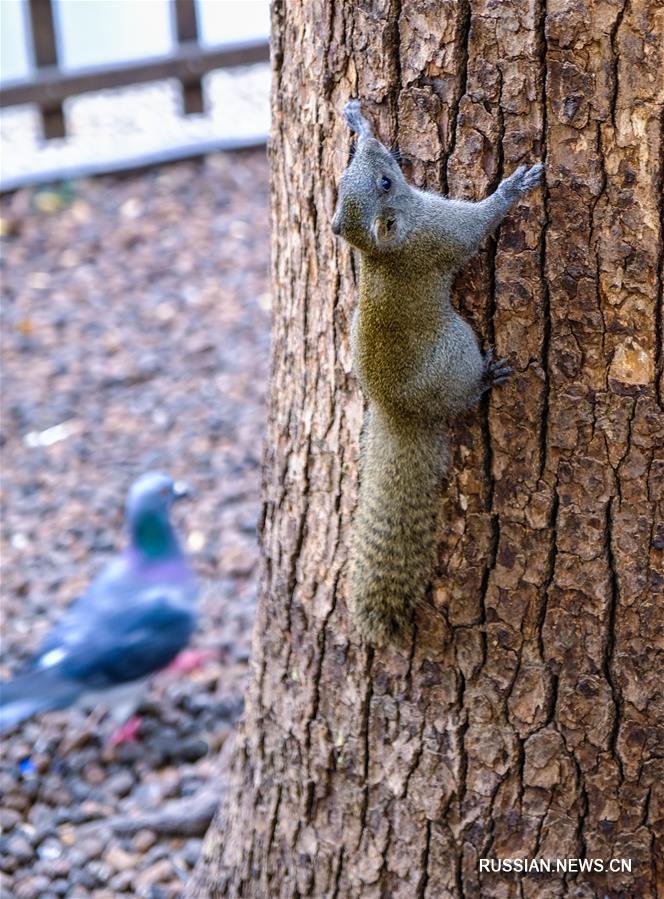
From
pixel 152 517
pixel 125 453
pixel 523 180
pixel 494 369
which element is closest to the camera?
pixel 523 180

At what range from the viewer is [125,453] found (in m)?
5.10

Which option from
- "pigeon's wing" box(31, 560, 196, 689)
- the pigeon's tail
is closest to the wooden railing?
"pigeon's wing" box(31, 560, 196, 689)

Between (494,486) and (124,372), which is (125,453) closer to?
(124,372)

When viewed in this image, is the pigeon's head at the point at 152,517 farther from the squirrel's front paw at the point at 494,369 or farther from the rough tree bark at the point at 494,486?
the squirrel's front paw at the point at 494,369

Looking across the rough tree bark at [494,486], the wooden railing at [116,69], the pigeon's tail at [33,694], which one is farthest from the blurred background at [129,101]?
the rough tree bark at [494,486]

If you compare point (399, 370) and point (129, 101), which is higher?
point (399, 370)

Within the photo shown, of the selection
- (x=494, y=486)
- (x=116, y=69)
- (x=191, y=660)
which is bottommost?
(x=191, y=660)

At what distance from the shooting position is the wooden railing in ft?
24.3

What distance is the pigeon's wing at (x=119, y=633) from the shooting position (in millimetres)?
3572

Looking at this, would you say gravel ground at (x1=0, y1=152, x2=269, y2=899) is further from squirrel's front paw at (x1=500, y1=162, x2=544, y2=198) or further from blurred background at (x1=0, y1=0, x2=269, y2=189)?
squirrel's front paw at (x1=500, y1=162, x2=544, y2=198)

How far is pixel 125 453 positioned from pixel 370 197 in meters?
3.31

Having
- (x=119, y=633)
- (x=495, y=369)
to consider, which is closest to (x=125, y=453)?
(x=119, y=633)

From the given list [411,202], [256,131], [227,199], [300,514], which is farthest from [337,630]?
[256,131]

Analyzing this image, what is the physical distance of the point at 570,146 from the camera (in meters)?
1.77
